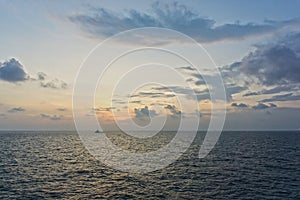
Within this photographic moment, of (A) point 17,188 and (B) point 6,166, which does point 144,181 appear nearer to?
(A) point 17,188

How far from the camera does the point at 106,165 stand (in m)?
87.5

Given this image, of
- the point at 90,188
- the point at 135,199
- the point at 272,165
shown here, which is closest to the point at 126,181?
the point at 90,188

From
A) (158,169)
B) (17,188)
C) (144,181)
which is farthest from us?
(158,169)

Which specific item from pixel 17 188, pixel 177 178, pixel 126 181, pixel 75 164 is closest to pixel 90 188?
pixel 126 181

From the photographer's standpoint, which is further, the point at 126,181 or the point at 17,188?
the point at 126,181

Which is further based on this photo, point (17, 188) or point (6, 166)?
point (6, 166)

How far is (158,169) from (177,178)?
12442mm

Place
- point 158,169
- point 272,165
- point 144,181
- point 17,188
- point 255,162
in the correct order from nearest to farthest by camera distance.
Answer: point 17,188, point 144,181, point 158,169, point 272,165, point 255,162

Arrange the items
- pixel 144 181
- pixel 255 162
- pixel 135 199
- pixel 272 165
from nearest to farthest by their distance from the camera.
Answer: pixel 135 199, pixel 144 181, pixel 272 165, pixel 255 162

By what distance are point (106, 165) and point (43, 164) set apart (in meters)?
17.0

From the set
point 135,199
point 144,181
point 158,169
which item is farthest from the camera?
point 158,169

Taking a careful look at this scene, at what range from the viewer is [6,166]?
8306cm

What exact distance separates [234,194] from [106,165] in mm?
43035

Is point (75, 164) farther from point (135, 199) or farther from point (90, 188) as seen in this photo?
point (135, 199)
